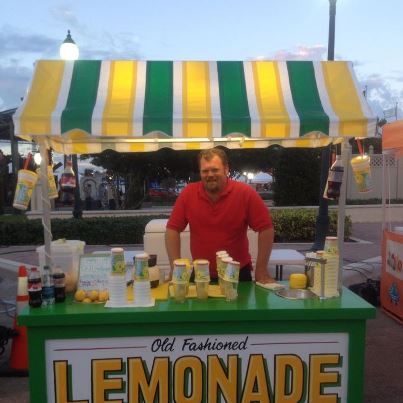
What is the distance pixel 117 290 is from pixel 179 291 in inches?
15.4

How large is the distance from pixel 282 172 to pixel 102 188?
14611 millimetres

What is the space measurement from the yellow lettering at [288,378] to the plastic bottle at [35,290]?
5.04 ft

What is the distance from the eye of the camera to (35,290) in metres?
2.99

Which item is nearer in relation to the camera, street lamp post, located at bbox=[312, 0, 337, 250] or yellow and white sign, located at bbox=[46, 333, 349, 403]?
yellow and white sign, located at bbox=[46, 333, 349, 403]

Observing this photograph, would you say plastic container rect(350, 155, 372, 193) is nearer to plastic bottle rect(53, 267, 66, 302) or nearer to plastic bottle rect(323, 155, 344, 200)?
plastic bottle rect(323, 155, 344, 200)

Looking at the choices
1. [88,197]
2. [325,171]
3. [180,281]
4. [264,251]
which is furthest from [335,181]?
[88,197]

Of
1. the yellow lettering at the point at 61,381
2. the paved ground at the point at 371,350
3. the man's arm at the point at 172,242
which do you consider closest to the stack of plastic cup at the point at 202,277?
the man's arm at the point at 172,242

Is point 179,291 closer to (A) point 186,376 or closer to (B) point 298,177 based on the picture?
(A) point 186,376

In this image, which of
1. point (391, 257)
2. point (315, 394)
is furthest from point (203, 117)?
point (391, 257)

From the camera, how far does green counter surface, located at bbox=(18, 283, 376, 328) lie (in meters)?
2.86

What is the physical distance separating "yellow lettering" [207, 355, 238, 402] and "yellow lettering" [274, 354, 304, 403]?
0.26 metres

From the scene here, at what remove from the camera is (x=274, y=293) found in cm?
335

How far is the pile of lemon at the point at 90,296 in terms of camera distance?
313 cm

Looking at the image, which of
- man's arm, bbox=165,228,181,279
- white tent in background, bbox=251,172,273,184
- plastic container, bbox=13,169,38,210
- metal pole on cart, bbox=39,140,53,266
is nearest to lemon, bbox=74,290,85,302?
metal pole on cart, bbox=39,140,53,266
